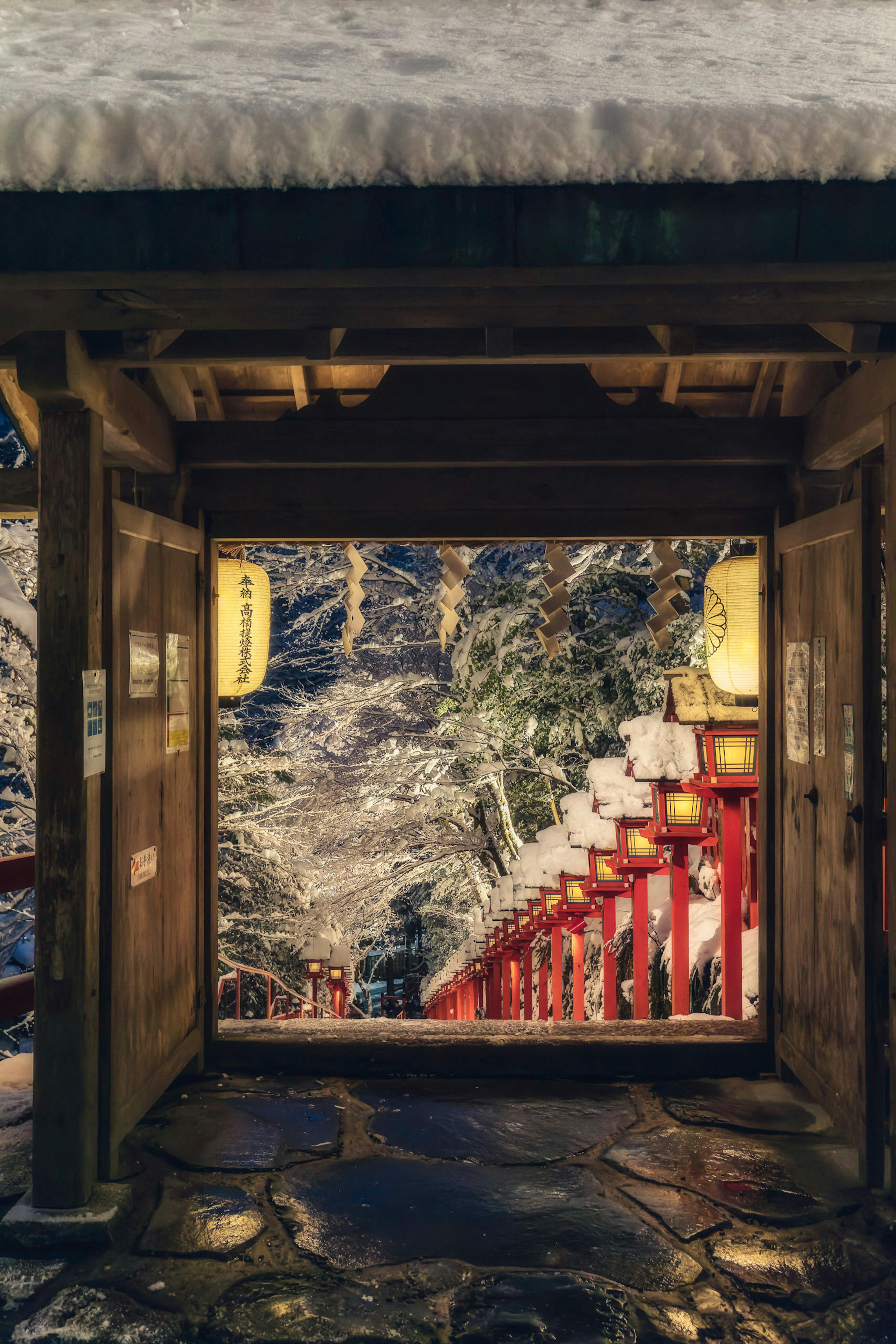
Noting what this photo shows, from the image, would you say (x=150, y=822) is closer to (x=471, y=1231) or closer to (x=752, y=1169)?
(x=471, y=1231)

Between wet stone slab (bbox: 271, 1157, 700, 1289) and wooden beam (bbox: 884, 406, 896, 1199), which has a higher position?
wooden beam (bbox: 884, 406, 896, 1199)

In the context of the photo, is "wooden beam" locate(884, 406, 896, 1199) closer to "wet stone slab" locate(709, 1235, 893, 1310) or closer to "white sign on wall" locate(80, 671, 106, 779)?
"wet stone slab" locate(709, 1235, 893, 1310)

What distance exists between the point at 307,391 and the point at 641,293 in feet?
8.23

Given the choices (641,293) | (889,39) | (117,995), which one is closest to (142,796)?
(117,995)

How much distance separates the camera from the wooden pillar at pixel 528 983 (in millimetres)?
15555

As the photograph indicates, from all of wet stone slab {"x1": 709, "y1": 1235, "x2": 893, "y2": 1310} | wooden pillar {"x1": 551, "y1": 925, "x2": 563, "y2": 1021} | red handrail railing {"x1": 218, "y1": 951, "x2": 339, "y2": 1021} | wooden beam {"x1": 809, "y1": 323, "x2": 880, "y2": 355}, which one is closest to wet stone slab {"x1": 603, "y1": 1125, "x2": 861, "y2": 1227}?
wet stone slab {"x1": 709, "y1": 1235, "x2": 893, "y2": 1310}

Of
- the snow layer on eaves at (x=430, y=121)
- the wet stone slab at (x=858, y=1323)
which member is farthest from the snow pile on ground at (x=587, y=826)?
the snow layer on eaves at (x=430, y=121)

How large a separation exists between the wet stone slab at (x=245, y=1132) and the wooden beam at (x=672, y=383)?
3986mm

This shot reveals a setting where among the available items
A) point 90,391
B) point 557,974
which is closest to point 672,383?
point 90,391

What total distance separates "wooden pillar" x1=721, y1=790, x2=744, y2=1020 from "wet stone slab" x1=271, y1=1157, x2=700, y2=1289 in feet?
10.5

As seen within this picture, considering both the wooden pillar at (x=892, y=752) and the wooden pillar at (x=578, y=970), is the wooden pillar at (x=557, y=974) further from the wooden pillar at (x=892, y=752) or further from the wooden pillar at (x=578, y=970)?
the wooden pillar at (x=892, y=752)

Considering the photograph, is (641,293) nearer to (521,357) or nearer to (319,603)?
(521,357)

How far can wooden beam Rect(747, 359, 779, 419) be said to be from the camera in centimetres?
504

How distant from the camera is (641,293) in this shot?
10.6 ft
